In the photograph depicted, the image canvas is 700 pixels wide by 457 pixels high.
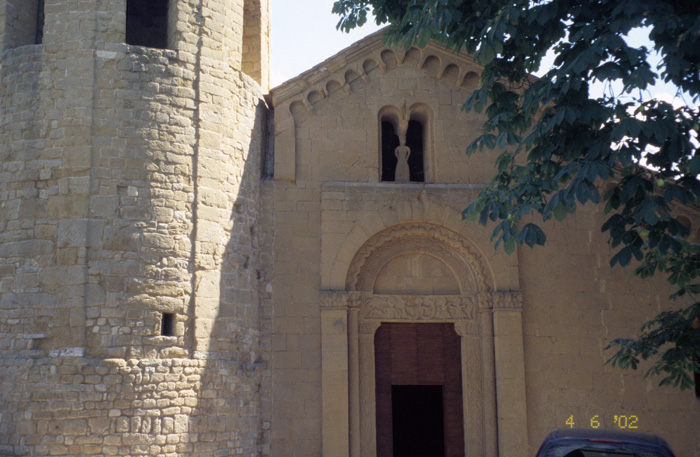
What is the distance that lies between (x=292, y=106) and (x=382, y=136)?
213 cm

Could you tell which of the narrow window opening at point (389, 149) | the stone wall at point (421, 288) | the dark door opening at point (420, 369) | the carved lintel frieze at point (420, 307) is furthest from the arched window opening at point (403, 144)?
the dark door opening at point (420, 369)

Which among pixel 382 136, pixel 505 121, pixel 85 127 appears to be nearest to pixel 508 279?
pixel 382 136

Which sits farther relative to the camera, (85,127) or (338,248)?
(338,248)

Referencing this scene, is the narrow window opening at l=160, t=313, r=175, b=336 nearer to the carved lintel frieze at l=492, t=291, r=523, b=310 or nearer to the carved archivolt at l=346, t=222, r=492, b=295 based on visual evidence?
the carved archivolt at l=346, t=222, r=492, b=295

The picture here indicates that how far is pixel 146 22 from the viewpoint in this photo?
15891mm

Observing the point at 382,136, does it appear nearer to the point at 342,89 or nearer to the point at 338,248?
the point at 342,89

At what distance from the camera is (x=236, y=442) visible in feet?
39.5

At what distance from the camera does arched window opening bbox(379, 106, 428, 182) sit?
46.9ft

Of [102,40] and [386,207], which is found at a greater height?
[102,40]

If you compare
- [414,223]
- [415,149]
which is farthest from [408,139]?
[414,223]

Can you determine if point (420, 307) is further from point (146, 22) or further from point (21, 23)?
point (21, 23)

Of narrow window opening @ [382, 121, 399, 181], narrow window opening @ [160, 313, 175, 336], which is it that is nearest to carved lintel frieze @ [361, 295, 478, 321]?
narrow window opening @ [382, 121, 399, 181]

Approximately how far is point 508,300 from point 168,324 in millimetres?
5958

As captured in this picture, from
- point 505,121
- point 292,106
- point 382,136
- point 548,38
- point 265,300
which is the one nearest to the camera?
point 548,38
